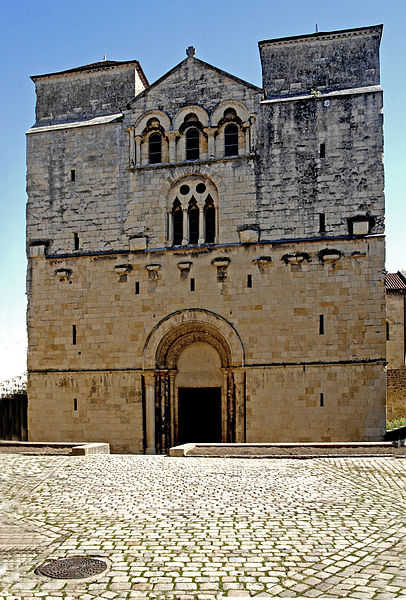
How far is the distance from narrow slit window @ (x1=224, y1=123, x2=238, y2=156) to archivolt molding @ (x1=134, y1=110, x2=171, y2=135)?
200cm

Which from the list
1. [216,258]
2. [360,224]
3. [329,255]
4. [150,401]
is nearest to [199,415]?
[150,401]

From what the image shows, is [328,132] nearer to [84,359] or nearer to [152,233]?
[152,233]

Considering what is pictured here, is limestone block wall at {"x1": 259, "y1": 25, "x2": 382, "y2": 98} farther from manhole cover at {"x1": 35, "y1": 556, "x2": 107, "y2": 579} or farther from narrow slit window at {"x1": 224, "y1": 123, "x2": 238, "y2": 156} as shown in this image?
manhole cover at {"x1": 35, "y1": 556, "x2": 107, "y2": 579}

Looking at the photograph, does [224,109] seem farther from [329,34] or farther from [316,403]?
[316,403]

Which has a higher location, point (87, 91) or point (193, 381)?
point (87, 91)

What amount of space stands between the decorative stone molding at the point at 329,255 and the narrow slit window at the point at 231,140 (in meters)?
4.49

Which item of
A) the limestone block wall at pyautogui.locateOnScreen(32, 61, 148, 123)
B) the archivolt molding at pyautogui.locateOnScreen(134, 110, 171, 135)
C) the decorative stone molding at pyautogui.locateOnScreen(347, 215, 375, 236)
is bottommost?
the decorative stone molding at pyautogui.locateOnScreen(347, 215, 375, 236)

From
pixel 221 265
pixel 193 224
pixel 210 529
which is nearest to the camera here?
pixel 210 529

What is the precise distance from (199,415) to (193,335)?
110 inches

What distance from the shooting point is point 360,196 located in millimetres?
19516

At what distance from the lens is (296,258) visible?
1962 cm

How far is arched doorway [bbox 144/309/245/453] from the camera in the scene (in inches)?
778

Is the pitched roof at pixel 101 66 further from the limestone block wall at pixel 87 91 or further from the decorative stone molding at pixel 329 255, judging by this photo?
the decorative stone molding at pixel 329 255

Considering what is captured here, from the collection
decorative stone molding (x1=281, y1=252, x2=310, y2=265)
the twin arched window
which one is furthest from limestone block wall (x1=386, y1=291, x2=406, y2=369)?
the twin arched window
